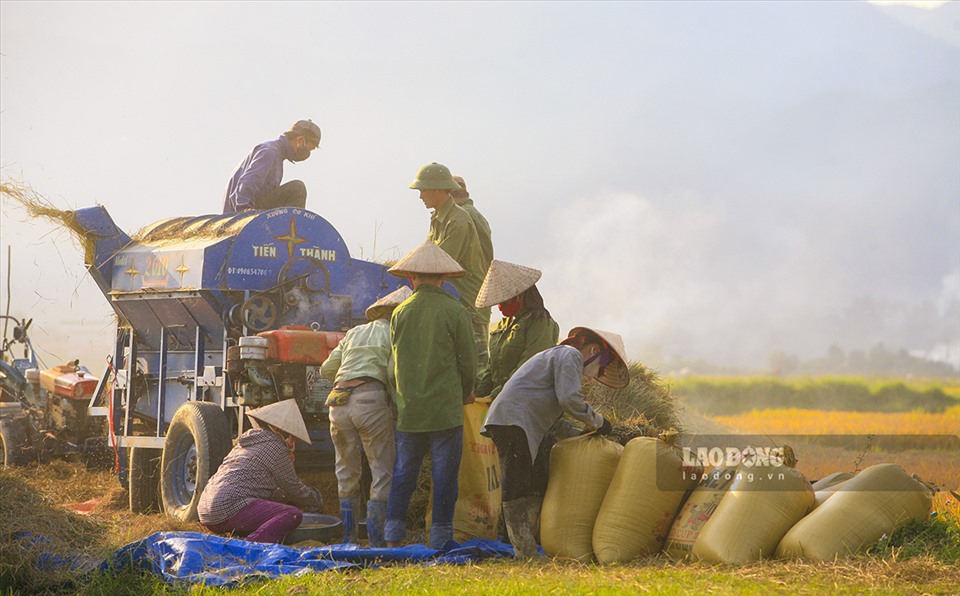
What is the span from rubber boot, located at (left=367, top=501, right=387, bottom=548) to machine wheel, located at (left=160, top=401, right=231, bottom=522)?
190cm

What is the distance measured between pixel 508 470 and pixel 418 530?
1.48 metres

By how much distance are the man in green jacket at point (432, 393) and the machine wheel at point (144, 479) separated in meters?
3.89

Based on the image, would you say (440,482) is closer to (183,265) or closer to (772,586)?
(772,586)

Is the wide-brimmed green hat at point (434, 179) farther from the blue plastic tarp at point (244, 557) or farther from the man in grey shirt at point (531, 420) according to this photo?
the blue plastic tarp at point (244, 557)

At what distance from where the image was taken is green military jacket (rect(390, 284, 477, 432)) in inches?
271

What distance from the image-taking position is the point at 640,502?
6.34 meters

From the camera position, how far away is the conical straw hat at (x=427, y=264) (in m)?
7.20

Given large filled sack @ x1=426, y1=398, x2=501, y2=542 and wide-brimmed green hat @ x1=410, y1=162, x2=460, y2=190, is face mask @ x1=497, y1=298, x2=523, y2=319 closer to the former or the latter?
large filled sack @ x1=426, y1=398, x2=501, y2=542

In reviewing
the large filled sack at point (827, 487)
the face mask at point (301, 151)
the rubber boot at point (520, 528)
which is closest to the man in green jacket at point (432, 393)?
the rubber boot at point (520, 528)

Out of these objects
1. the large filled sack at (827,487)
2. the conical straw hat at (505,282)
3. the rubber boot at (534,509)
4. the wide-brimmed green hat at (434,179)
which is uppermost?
the wide-brimmed green hat at (434,179)

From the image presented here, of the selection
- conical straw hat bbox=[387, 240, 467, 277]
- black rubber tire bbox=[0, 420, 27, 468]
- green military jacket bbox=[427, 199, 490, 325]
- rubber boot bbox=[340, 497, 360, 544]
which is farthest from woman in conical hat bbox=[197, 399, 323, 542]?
black rubber tire bbox=[0, 420, 27, 468]

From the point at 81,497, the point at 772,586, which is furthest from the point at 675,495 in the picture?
the point at 81,497

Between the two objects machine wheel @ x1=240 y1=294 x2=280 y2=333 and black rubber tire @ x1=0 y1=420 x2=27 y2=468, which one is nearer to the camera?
machine wheel @ x1=240 y1=294 x2=280 y2=333

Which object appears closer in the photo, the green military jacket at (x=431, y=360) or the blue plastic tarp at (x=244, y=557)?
the blue plastic tarp at (x=244, y=557)
